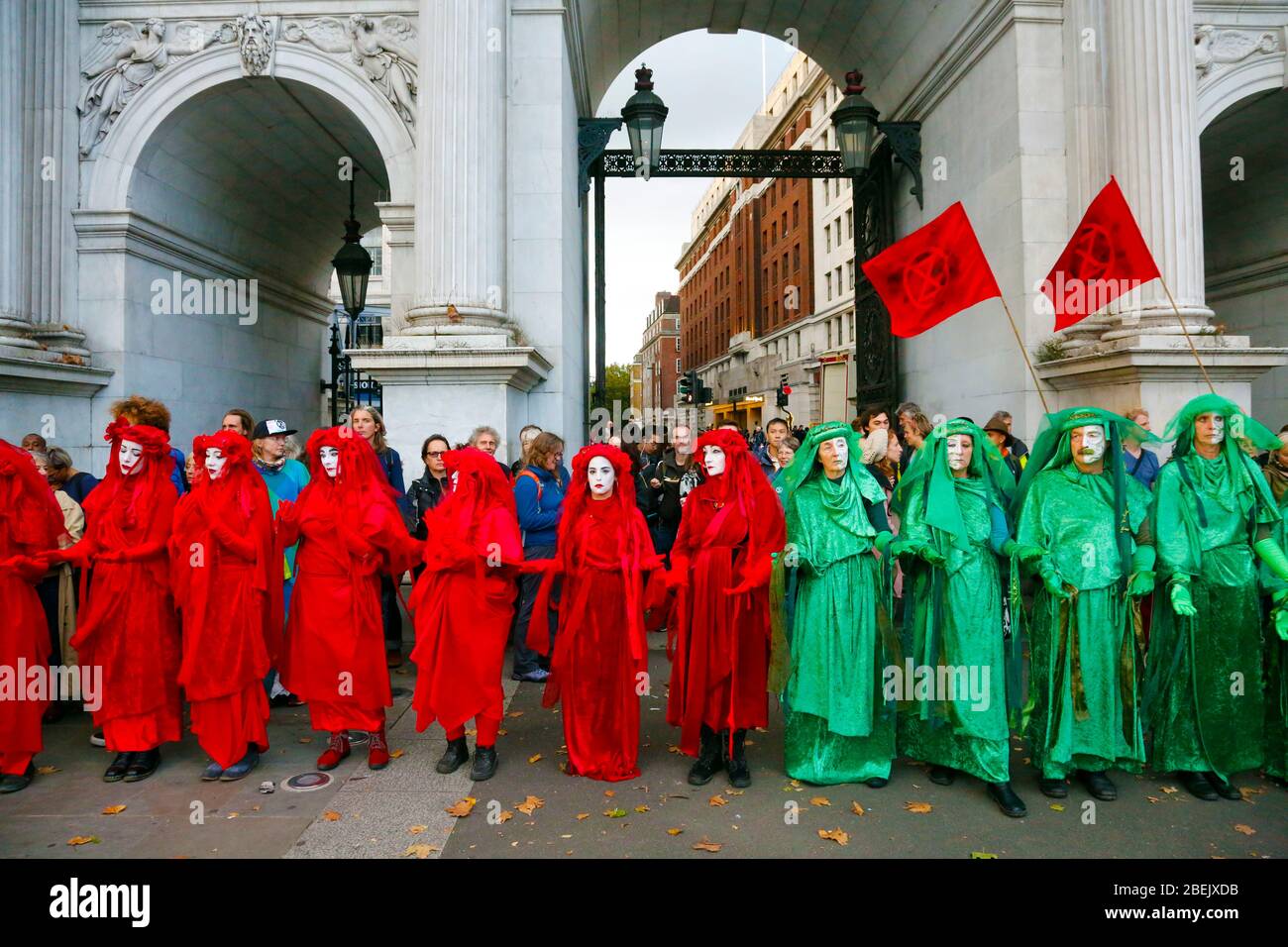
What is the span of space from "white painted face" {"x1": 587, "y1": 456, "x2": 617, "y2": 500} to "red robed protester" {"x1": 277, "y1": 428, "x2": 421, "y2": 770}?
50.6 inches

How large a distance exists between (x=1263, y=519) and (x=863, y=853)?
3.15 meters

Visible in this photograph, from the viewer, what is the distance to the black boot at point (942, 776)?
455 cm

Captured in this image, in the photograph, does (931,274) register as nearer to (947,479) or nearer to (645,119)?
(947,479)

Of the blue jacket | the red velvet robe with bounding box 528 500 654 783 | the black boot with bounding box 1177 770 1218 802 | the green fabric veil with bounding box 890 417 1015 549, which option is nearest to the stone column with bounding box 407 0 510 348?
the blue jacket

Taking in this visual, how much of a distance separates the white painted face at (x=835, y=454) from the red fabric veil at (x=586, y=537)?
1.18 metres

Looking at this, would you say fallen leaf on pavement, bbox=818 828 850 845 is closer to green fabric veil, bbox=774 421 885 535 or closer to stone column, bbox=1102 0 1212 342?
green fabric veil, bbox=774 421 885 535

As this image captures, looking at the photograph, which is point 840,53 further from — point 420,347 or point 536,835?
point 536,835

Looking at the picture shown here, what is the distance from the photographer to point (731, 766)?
4.64m

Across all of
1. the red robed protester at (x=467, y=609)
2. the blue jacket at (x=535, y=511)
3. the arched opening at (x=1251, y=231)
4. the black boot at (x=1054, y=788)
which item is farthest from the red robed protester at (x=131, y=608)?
the arched opening at (x=1251, y=231)

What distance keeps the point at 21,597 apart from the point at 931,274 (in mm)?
6983

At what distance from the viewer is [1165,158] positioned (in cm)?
889

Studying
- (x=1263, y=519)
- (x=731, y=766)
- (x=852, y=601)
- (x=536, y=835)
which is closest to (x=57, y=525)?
(x=536, y=835)

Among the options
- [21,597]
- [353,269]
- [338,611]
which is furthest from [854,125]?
[21,597]

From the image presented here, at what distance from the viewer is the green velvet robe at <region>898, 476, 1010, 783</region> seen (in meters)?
4.30
